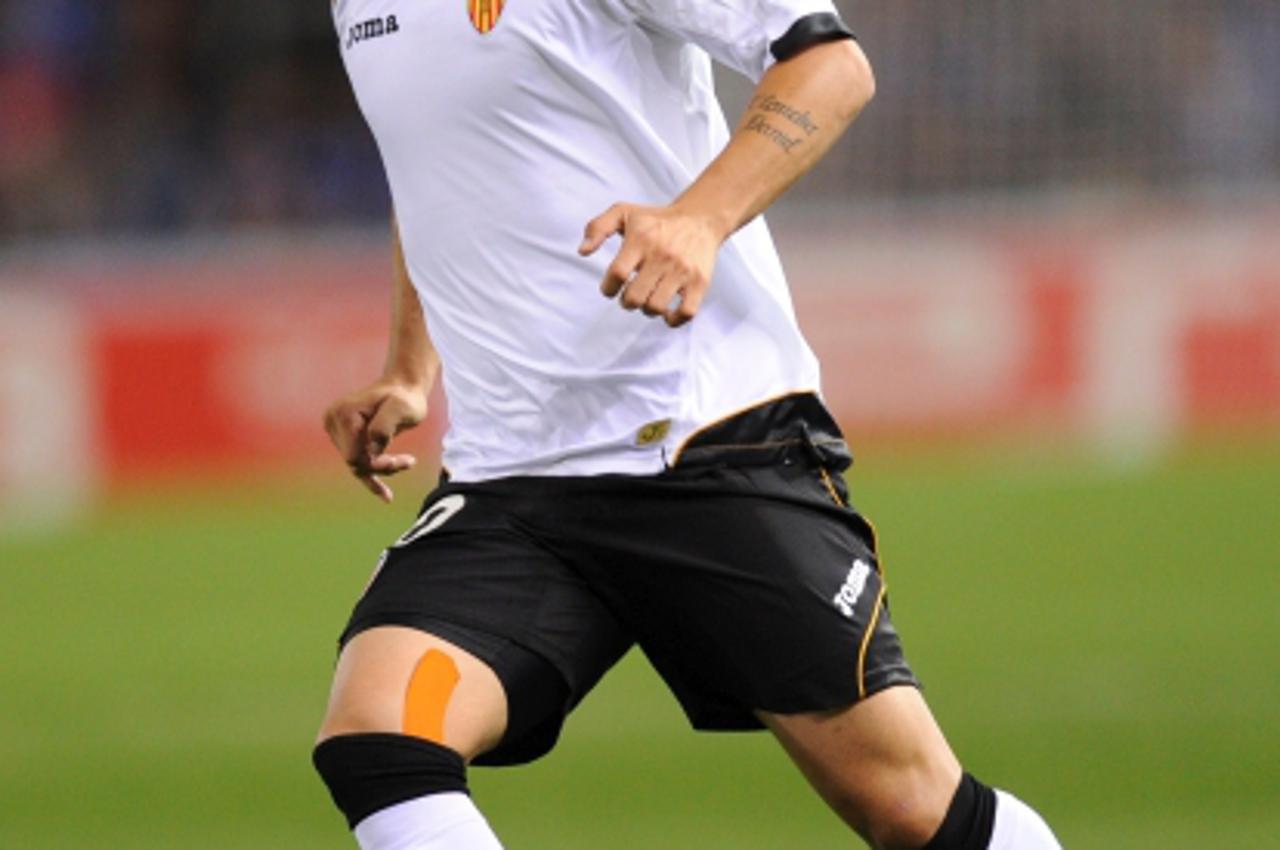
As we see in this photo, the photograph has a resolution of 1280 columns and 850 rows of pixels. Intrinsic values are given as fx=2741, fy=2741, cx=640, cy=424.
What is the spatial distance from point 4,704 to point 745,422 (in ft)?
22.9

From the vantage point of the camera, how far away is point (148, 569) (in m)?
14.5

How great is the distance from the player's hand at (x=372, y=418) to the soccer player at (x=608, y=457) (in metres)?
0.45

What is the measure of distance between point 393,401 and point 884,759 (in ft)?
4.19

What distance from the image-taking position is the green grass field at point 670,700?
26.8 feet

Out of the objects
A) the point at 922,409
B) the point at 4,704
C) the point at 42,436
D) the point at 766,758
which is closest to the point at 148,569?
the point at 42,436

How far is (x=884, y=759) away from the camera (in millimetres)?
4617

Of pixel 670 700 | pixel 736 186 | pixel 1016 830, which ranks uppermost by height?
pixel 736 186

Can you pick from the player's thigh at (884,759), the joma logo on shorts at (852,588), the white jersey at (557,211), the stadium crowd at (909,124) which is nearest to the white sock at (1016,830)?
the player's thigh at (884,759)

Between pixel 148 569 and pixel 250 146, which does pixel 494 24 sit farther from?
pixel 250 146

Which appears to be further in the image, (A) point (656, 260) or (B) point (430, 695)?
(B) point (430, 695)

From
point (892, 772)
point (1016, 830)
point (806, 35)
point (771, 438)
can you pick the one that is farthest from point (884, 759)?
point (806, 35)

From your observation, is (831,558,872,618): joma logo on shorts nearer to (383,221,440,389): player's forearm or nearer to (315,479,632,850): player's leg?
(315,479,632,850): player's leg

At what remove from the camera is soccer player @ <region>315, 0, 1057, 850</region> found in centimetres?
461

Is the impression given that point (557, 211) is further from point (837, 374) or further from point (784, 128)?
point (837, 374)
